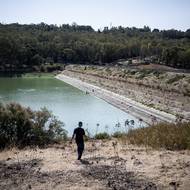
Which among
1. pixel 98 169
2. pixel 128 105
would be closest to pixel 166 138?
pixel 98 169

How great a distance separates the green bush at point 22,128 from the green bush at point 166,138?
452 cm

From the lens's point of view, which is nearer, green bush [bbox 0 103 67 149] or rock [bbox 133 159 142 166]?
rock [bbox 133 159 142 166]

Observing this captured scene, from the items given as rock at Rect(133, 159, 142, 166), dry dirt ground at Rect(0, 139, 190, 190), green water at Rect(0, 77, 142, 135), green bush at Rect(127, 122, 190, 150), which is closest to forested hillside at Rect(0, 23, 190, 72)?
green water at Rect(0, 77, 142, 135)

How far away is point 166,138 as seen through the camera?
55.2 ft

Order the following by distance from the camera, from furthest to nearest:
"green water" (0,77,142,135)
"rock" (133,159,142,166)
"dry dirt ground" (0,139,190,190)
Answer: "green water" (0,77,142,135) → "rock" (133,159,142,166) → "dry dirt ground" (0,139,190,190)

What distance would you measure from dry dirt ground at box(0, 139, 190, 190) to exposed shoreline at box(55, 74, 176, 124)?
1793cm

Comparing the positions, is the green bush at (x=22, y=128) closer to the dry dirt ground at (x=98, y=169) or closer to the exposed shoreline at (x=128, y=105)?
the dry dirt ground at (x=98, y=169)

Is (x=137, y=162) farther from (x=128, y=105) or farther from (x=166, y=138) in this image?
(x=128, y=105)

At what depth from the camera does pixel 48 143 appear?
20328 millimetres

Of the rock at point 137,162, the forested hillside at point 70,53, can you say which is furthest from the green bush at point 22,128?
the forested hillside at point 70,53

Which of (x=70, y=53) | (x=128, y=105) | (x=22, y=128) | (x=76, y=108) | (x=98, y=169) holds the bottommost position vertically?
(x=76, y=108)

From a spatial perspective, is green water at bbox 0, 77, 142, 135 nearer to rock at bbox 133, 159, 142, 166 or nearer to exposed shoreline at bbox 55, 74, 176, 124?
exposed shoreline at bbox 55, 74, 176, 124

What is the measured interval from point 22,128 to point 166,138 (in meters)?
7.68

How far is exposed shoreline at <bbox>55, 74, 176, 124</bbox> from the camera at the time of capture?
41.2 m
